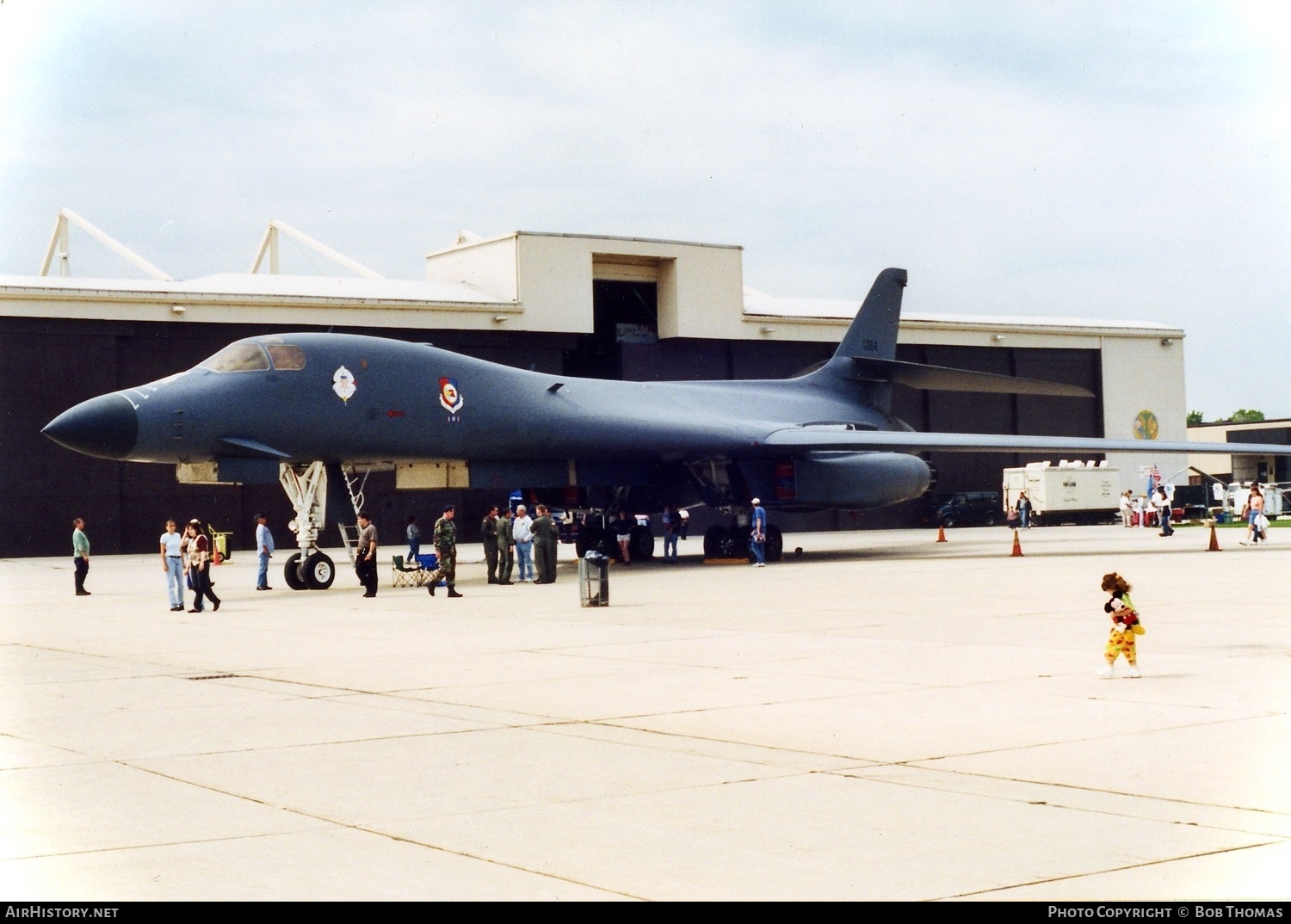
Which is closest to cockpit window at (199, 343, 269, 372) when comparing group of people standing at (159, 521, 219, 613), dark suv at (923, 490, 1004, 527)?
group of people standing at (159, 521, 219, 613)

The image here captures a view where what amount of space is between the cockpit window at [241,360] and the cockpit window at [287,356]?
6.3 inches

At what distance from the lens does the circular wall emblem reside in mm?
61094

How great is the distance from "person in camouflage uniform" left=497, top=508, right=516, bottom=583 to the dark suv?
3308 cm

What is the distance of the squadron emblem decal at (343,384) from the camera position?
74.9 ft

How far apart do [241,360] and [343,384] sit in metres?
1.64

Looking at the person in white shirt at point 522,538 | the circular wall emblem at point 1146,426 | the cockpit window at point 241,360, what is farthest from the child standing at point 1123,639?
the circular wall emblem at point 1146,426

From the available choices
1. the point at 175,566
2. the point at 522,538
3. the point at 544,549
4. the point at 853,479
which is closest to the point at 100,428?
the point at 175,566

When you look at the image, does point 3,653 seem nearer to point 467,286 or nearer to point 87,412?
point 87,412

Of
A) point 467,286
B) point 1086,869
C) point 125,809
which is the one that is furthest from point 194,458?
point 467,286

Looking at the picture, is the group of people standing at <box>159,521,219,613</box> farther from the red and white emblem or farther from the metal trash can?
the metal trash can

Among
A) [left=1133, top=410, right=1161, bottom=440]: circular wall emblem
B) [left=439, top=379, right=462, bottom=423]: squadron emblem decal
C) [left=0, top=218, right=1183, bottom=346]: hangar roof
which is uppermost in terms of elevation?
[left=0, top=218, right=1183, bottom=346]: hangar roof

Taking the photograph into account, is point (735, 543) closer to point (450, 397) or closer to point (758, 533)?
point (758, 533)

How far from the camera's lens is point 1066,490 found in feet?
169
